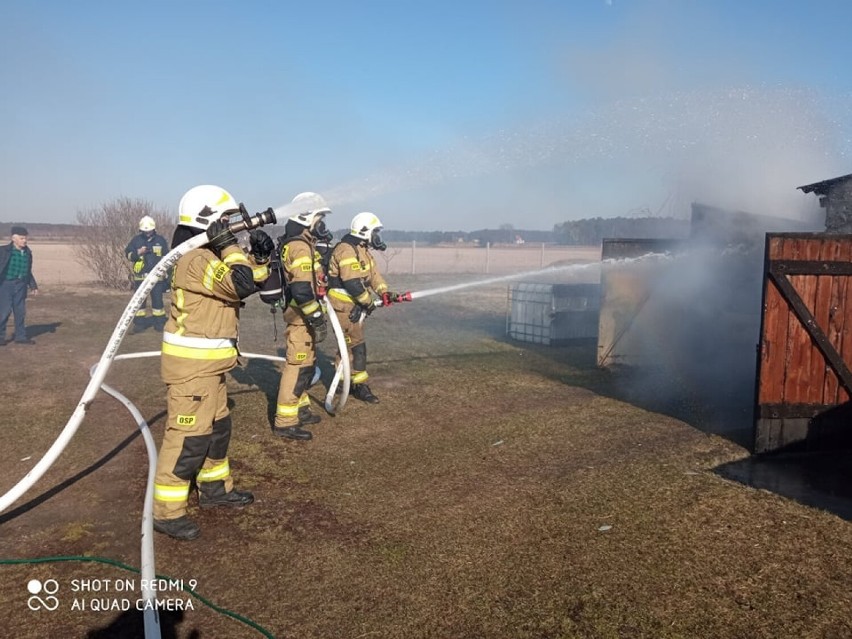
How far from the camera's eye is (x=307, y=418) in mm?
6762

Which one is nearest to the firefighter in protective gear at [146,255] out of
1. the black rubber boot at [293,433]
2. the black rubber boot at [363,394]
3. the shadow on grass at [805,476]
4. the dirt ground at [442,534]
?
the dirt ground at [442,534]

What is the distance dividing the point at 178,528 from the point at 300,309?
8.40 ft

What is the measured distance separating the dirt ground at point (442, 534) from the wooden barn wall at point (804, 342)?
0.53 m

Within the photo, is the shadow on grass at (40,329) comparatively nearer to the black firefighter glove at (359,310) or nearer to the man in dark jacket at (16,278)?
the man in dark jacket at (16,278)

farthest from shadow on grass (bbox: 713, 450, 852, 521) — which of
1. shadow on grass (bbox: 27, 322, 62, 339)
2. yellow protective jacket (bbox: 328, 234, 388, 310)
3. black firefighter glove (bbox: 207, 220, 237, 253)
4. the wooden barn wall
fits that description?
Result: shadow on grass (bbox: 27, 322, 62, 339)

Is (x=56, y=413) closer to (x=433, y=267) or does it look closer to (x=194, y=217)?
(x=194, y=217)

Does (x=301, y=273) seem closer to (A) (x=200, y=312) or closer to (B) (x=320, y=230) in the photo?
(B) (x=320, y=230)

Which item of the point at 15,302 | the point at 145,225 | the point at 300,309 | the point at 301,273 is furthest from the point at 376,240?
the point at 15,302

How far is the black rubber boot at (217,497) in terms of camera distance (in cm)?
462

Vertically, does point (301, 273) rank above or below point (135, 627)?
above

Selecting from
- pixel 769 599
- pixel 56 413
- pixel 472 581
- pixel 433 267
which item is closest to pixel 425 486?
pixel 472 581

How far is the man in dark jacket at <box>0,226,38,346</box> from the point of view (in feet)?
35.4

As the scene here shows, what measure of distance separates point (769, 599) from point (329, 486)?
3.16 m

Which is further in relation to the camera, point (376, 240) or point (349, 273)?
point (376, 240)
